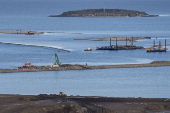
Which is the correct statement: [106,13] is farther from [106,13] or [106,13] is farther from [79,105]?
[79,105]

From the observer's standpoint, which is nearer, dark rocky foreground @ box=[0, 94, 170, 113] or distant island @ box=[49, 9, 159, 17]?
dark rocky foreground @ box=[0, 94, 170, 113]

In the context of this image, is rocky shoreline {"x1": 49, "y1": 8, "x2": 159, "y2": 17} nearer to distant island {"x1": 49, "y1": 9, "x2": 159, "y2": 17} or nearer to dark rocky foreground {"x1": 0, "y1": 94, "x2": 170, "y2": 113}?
distant island {"x1": 49, "y1": 9, "x2": 159, "y2": 17}

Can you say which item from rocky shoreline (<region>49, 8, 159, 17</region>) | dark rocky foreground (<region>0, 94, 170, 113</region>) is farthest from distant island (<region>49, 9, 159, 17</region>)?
→ dark rocky foreground (<region>0, 94, 170, 113</region>)

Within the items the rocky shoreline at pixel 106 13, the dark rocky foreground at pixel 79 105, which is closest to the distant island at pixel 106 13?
Answer: the rocky shoreline at pixel 106 13

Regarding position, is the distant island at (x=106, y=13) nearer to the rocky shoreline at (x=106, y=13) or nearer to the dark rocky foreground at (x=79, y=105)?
the rocky shoreline at (x=106, y=13)

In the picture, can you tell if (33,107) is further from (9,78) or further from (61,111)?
(9,78)

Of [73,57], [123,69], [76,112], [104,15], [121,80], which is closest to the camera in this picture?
[76,112]

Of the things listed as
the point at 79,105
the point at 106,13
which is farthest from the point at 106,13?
the point at 79,105

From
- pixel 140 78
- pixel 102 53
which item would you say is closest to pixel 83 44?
pixel 102 53
